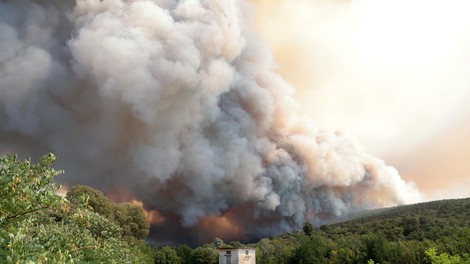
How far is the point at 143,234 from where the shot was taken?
82562mm

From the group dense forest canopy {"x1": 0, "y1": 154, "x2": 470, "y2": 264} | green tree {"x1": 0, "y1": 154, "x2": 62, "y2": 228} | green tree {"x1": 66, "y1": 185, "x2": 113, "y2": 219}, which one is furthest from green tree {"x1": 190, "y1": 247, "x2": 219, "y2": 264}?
green tree {"x1": 0, "y1": 154, "x2": 62, "y2": 228}

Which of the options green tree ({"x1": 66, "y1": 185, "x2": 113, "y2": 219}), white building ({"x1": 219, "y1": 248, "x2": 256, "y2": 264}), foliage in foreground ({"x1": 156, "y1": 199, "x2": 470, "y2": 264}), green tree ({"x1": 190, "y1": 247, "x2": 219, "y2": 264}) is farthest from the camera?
green tree ({"x1": 190, "y1": 247, "x2": 219, "y2": 264})

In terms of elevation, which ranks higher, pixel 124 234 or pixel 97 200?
pixel 97 200

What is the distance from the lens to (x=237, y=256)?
9112cm

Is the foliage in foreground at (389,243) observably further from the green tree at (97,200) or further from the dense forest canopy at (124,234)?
the green tree at (97,200)

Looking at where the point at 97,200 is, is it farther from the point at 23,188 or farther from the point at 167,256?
the point at 23,188

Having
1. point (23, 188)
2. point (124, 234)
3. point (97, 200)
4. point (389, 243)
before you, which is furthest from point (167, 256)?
point (23, 188)

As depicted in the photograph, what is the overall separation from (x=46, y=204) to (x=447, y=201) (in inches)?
4685

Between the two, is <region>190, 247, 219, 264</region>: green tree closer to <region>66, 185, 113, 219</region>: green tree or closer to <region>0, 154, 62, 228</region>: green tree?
<region>66, 185, 113, 219</region>: green tree

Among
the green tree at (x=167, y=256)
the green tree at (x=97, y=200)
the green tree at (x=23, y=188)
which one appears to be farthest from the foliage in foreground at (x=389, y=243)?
the green tree at (x=23, y=188)

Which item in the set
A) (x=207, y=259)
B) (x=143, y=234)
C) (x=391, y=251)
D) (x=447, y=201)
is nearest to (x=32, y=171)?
(x=391, y=251)

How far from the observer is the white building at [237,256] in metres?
91.2

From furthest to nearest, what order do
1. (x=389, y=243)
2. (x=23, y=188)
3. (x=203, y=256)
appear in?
(x=203, y=256)
(x=389, y=243)
(x=23, y=188)

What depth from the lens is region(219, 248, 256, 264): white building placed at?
91250mm
